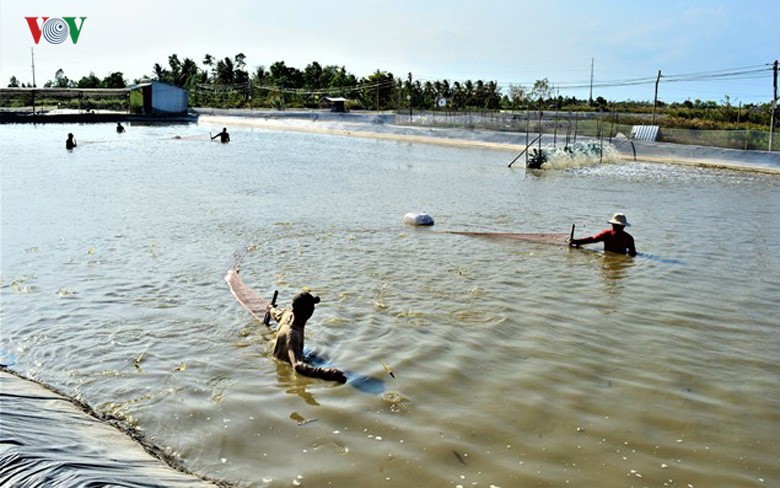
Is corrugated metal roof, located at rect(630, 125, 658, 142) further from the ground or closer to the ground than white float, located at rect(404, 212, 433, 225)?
further from the ground

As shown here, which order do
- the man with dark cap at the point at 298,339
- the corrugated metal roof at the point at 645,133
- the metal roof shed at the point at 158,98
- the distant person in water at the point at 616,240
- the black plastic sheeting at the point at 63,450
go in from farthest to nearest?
the metal roof shed at the point at 158,98 → the corrugated metal roof at the point at 645,133 → the distant person in water at the point at 616,240 → the man with dark cap at the point at 298,339 → the black plastic sheeting at the point at 63,450

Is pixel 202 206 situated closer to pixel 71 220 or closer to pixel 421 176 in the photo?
pixel 71 220

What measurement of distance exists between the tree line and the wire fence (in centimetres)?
508

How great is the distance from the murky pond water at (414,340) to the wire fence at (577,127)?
17966mm

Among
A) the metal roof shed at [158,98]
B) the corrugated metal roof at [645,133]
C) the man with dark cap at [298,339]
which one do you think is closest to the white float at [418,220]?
the man with dark cap at [298,339]

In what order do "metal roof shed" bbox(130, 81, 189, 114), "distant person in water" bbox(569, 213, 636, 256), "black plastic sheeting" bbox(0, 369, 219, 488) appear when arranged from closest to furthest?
1. "black plastic sheeting" bbox(0, 369, 219, 488)
2. "distant person in water" bbox(569, 213, 636, 256)
3. "metal roof shed" bbox(130, 81, 189, 114)

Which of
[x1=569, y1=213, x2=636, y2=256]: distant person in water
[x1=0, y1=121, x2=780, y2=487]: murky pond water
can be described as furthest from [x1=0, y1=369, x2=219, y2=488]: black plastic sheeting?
[x1=569, y1=213, x2=636, y2=256]: distant person in water

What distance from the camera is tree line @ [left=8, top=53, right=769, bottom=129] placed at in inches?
2195

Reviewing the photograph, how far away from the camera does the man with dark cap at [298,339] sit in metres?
6.68

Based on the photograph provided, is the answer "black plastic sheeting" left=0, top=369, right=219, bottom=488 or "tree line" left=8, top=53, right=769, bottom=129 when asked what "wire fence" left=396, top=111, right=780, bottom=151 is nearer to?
"tree line" left=8, top=53, right=769, bottom=129

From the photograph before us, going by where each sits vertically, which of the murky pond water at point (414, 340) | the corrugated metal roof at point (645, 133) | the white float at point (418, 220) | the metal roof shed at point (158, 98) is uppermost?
the metal roof shed at point (158, 98)

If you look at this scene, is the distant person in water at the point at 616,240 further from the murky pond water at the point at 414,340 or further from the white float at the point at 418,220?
the white float at the point at 418,220

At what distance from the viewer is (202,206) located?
1797 centimetres

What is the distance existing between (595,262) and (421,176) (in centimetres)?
1568
